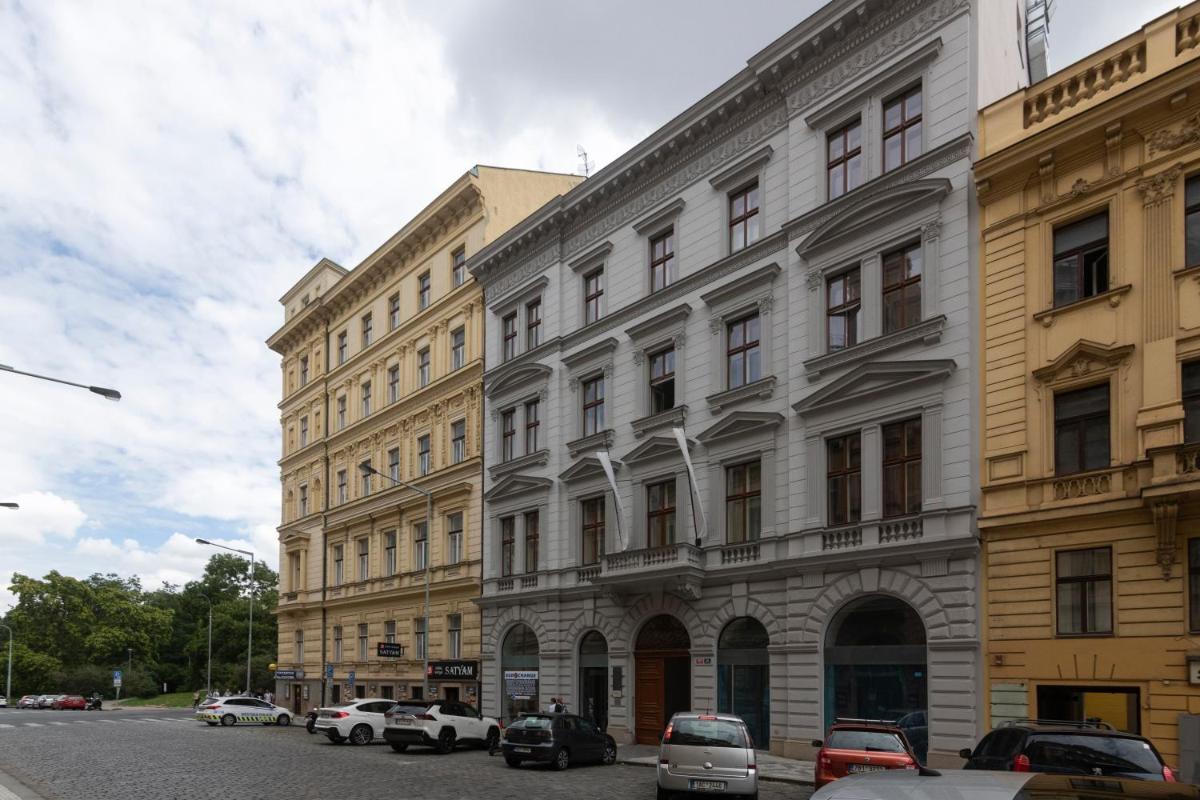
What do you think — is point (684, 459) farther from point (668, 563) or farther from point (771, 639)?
point (771, 639)

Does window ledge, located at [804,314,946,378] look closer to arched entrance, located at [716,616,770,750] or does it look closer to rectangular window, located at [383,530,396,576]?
arched entrance, located at [716,616,770,750]

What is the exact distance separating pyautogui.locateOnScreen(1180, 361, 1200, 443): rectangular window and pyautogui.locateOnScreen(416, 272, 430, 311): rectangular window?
3247 cm

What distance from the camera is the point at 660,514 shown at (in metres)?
32.3

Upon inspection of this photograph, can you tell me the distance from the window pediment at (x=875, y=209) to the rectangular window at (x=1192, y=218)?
5.18 m

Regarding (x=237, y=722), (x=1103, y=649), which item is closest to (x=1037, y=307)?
(x=1103, y=649)

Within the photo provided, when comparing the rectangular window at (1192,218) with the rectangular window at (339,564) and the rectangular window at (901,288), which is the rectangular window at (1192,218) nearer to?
the rectangular window at (901,288)

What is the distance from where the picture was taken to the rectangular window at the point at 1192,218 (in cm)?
2056

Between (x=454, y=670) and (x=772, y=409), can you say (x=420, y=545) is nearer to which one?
(x=454, y=670)

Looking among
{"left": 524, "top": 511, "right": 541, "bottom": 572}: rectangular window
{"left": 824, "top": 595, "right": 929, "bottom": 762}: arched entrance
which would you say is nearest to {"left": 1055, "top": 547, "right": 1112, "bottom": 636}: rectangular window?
{"left": 824, "top": 595, "right": 929, "bottom": 762}: arched entrance

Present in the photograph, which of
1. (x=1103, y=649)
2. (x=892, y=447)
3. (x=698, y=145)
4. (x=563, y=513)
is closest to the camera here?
(x=1103, y=649)

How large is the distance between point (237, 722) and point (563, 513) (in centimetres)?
2171

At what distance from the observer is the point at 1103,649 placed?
68.2 feet

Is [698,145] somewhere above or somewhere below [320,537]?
above

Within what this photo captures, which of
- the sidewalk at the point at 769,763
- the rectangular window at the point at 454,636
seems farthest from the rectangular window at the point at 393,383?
the sidewalk at the point at 769,763
